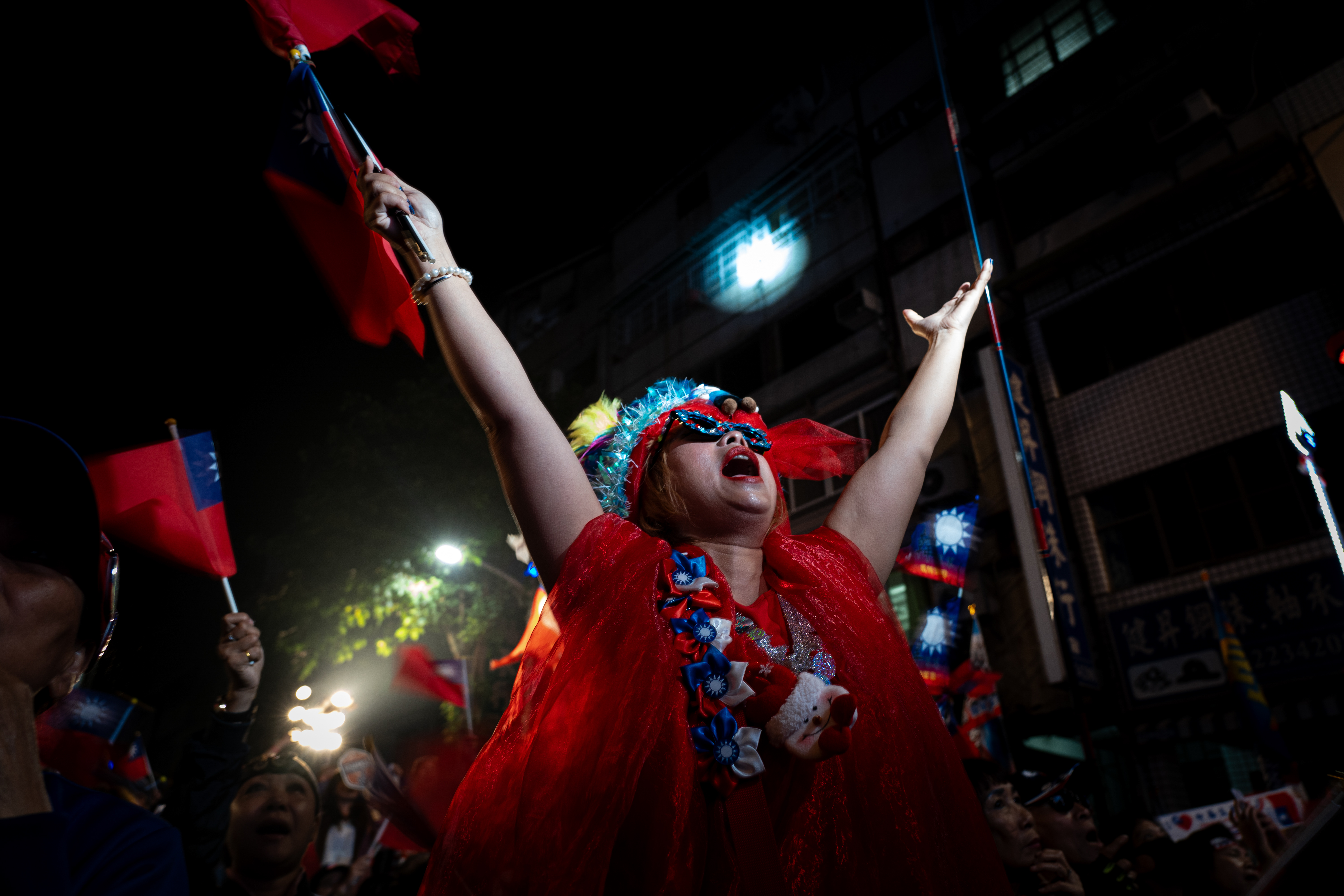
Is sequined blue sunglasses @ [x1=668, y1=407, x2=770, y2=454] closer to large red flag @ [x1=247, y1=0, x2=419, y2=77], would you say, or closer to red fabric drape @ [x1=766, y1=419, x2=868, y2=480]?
red fabric drape @ [x1=766, y1=419, x2=868, y2=480]

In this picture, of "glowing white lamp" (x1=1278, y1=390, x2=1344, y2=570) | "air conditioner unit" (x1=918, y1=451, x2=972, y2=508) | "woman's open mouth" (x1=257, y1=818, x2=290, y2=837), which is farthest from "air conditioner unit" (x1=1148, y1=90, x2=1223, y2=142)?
"woman's open mouth" (x1=257, y1=818, x2=290, y2=837)

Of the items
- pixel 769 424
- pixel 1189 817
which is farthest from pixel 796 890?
pixel 769 424

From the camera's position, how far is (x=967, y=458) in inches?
468

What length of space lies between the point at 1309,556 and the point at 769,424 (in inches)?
363

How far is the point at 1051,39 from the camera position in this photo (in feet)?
43.8

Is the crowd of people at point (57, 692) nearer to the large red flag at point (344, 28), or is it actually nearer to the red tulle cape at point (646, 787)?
the red tulle cape at point (646, 787)

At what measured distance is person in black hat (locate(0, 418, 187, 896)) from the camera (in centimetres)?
92

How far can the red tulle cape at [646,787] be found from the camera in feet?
4.58

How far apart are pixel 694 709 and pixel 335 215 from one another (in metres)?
2.23

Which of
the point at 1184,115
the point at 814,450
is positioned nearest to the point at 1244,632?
the point at 1184,115

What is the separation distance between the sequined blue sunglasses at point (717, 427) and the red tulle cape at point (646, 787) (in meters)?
0.57

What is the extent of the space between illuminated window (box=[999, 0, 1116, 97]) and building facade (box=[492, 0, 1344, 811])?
0.15ft

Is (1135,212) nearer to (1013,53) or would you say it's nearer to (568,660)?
(1013,53)

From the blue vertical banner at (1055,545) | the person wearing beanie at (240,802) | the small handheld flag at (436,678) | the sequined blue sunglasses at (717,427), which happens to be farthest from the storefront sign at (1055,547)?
the person wearing beanie at (240,802)
